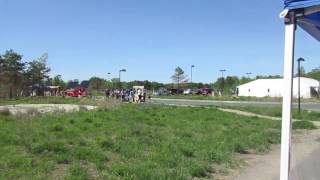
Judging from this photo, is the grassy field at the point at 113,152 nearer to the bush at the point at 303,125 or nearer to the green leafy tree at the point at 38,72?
the bush at the point at 303,125

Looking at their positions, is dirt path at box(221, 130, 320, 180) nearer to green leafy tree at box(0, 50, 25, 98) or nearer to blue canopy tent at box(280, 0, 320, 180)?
blue canopy tent at box(280, 0, 320, 180)

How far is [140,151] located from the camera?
12.0 m

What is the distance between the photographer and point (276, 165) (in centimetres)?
1224

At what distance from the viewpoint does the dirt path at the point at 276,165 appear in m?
10.4

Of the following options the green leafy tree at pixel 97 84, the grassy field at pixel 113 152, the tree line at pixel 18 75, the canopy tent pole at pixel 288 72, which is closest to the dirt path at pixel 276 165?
the grassy field at pixel 113 152

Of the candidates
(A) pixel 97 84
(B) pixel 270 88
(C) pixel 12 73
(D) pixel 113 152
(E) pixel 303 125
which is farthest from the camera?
→ (A) pixel 97 84

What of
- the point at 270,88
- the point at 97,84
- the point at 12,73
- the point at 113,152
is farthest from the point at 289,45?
the point at 97,84

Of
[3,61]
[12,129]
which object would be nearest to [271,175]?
[12,129]

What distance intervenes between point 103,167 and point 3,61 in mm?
67493

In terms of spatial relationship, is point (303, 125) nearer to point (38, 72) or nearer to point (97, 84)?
point (38, 72)

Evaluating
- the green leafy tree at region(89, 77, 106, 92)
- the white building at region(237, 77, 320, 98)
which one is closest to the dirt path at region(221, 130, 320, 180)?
the white building at region(237, 77, 320, 98)

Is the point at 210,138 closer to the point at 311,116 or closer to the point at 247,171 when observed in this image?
the point at 247,171

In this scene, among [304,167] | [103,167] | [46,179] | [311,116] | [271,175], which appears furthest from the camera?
[311,116]

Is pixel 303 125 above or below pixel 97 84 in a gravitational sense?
below
